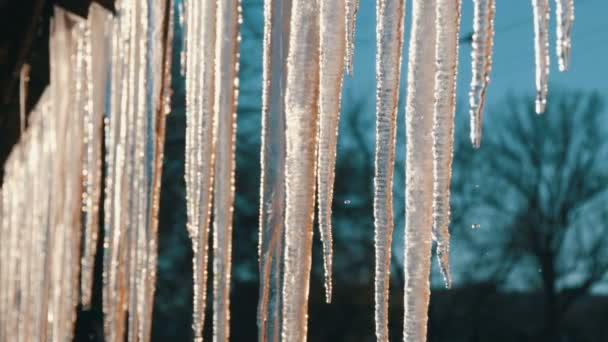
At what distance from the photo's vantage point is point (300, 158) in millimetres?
835

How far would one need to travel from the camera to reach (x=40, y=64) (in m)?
1.38

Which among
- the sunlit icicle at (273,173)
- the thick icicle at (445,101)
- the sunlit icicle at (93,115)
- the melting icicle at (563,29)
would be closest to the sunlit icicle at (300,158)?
the sunlit icicle at (273,173)

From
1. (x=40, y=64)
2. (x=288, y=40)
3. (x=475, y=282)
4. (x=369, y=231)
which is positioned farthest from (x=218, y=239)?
(x=475, y=282)

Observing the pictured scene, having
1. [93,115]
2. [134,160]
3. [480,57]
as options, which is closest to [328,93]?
[480,57]

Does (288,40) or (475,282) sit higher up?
(288,40)

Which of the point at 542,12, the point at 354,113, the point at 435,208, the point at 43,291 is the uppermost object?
the point at 354,113

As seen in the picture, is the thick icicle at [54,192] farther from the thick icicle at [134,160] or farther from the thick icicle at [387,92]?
the thick icicle at [387,92]

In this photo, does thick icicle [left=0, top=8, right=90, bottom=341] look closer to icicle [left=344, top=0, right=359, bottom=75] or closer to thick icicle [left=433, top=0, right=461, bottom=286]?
icicle [left=344, top=0, right=359, bottom=75]

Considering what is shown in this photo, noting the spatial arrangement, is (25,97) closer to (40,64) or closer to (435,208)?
Result: (40,64)

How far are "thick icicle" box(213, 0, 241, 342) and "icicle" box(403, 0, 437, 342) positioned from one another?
8.8 inches

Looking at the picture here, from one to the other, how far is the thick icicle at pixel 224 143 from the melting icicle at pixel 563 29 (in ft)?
1.13

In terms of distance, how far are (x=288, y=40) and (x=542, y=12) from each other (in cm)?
23

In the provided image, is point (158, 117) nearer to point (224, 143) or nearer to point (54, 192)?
point (224, 143)

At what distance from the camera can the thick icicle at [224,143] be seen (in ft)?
3.06
